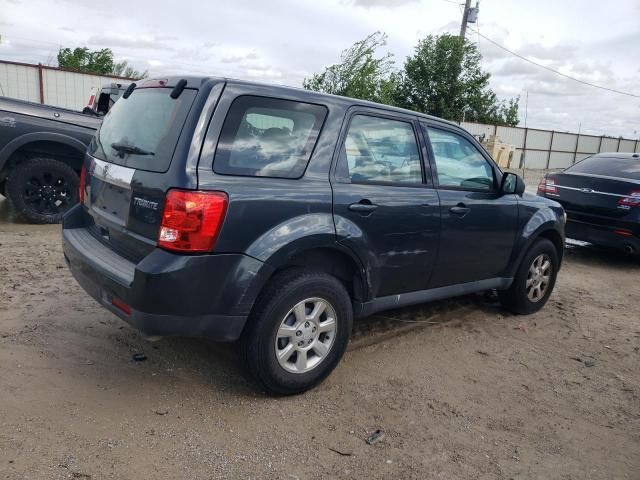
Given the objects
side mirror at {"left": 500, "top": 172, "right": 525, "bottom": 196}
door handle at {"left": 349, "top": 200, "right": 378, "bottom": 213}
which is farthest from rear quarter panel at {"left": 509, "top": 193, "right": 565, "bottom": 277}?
door handle at {"left": 349, "top": 200, "right": 378, "bottom": 213}

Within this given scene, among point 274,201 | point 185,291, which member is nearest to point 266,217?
point 274,201

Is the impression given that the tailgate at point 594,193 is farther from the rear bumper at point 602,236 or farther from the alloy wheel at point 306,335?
the alloy wheel at point 306,335

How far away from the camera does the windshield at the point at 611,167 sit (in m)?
7.57

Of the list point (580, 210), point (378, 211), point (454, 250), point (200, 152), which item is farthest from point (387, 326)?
point (580, 210)

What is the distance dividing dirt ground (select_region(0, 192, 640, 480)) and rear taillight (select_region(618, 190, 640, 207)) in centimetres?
273

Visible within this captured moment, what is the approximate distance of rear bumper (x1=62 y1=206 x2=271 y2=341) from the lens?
2.82 meters

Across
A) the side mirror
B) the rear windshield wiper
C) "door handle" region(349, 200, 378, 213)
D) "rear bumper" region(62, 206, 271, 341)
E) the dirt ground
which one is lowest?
the dirt ground

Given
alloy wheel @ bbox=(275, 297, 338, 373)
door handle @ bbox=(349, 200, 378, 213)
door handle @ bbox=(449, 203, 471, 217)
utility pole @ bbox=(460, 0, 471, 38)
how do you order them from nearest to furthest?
1. alloy wheel @ bbox=(275, 297, 338, 373)
2. door handle @ bbox=(349, 200, 378, 213)
3. door handle @ bbox=(449, 203, 471, 217)
4. utility pole @ bbox=(460, 0, 471, 38)

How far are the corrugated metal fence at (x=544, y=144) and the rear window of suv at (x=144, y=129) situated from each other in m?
22.8

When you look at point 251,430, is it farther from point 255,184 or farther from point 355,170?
point 355,170

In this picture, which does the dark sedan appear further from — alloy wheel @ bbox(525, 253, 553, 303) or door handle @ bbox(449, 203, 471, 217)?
door handle @ bbox(449, 203, 471, 217)

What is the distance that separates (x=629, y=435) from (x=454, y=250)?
1.63 m

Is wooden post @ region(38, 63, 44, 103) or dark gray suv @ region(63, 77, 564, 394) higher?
wooden post @ region(38, 63, 44, 103)

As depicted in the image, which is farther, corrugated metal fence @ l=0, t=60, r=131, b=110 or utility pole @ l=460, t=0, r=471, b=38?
utility pole @ l=460, t=0, r=471, b=38
